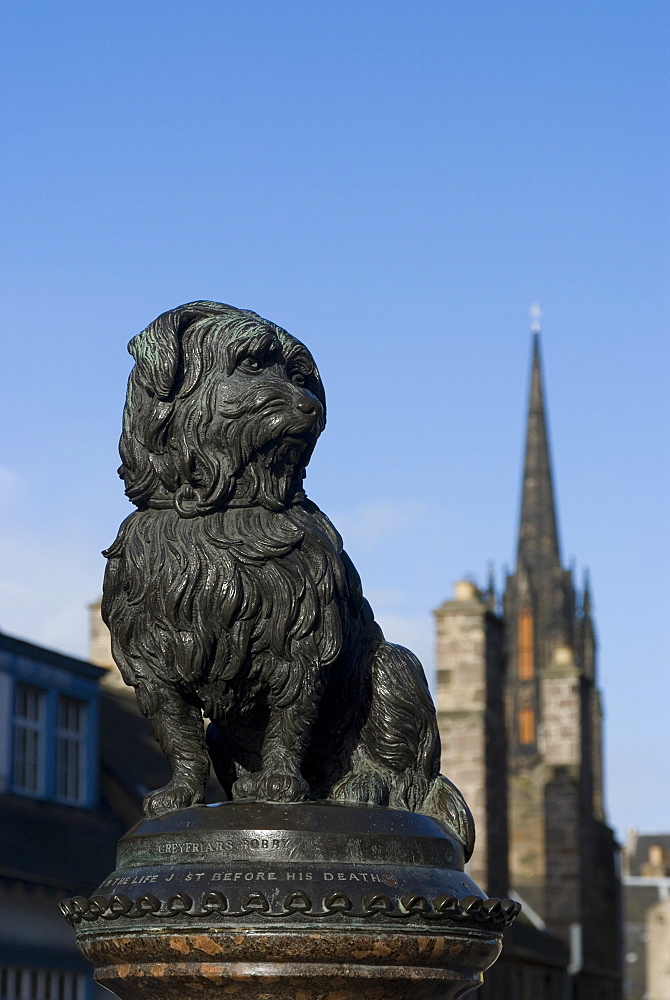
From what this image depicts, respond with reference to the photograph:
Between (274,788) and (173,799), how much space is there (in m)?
A: 0.35

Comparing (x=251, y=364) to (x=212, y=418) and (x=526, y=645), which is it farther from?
(x=526, y=645)

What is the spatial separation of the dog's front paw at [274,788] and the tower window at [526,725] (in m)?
93.8

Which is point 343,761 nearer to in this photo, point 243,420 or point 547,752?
point 243,420

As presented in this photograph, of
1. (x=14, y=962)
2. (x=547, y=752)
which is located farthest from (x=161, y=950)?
(x=547, y=752)

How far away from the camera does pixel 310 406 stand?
536 cm

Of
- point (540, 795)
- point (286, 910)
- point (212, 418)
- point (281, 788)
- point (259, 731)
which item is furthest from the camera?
point (540, 795)

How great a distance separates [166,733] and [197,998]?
0.86 m

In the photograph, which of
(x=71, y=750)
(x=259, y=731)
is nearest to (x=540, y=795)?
(x=71, y=750)

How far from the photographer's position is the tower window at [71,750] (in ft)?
71.4

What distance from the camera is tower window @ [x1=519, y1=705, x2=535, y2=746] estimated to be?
97875 millimetres

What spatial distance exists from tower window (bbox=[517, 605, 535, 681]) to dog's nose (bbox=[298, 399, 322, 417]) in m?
94.5

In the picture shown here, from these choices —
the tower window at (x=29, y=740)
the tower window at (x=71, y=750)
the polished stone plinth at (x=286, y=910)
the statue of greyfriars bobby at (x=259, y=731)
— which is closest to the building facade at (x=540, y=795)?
the tower window at (x=71, y=750)

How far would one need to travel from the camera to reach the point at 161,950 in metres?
4.90

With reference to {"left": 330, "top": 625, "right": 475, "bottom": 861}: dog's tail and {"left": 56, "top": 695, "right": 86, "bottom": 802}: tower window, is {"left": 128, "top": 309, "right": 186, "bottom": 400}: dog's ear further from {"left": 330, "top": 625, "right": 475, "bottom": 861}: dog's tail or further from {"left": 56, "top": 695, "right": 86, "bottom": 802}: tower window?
{"left": 56, "top": 695, "right": 86, "bottom": 802}: tower window
